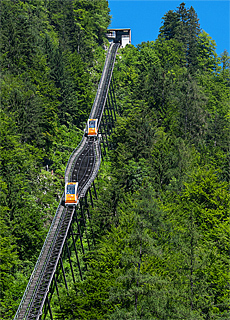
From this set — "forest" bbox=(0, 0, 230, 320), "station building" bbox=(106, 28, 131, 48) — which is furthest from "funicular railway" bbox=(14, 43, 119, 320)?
"station building" bbox=(106, 28, 131, 48)

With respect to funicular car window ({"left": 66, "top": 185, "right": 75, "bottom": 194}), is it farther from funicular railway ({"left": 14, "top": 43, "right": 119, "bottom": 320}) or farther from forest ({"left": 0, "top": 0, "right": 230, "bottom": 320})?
forest ({"left": 0, "top": 0, "right": 230, "bottom": 320})

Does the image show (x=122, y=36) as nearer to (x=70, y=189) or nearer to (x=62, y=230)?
(x=70, y=189)

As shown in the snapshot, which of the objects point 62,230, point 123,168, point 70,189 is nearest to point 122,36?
point 123,168

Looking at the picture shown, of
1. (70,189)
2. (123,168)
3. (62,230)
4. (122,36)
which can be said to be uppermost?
(122,36)

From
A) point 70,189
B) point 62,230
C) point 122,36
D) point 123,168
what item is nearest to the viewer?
point 62,230

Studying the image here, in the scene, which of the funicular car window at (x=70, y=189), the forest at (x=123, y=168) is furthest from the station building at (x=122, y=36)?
the funicular car window at (x=70, y=189)

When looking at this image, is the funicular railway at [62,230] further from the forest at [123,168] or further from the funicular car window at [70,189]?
the forest at [123,168]

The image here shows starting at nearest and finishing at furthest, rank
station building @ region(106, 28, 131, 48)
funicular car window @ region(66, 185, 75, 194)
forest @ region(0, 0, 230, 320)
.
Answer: forest @ region(0, 0, 230, 320) < funicular car window @ region(66, 185, 75, 194) < station building @ region(106, 28, 131, 48)
